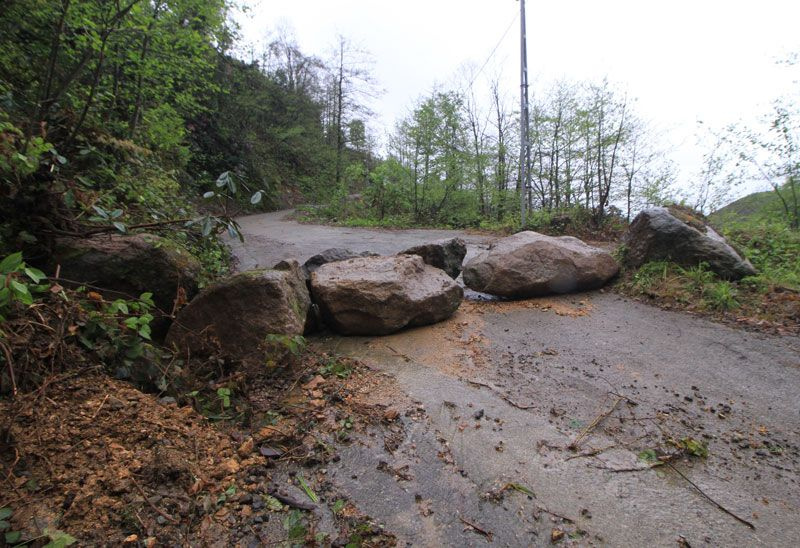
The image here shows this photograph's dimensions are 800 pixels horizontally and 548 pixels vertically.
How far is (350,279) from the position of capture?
3846 mm

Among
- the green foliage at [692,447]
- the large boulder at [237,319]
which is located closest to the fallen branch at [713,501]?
the green foliage at [692,447]

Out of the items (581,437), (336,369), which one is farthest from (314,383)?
(581,437)

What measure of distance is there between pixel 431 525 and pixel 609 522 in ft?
2.68

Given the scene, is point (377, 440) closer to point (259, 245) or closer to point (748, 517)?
point (748, 517)

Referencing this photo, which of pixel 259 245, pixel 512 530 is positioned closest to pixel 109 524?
pixel 512 530

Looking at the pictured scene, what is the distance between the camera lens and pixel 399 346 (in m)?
3.62

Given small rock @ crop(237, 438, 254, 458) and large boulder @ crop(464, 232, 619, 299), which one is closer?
small rock @ crop(237, 438, 254, 458)

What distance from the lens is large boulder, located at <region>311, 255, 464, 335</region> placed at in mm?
3746

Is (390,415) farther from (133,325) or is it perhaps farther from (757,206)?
(757,206)

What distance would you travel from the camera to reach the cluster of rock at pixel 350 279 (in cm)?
298

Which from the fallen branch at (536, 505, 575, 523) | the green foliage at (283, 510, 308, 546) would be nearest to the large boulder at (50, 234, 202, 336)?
the green foliage at (283, 510, 308, 546)

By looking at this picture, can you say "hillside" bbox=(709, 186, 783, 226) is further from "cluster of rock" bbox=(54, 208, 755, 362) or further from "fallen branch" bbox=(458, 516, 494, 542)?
"fallen branch" bbox=(458, 516, 494, 542)

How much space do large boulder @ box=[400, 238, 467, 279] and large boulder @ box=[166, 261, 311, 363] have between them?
7.18ft

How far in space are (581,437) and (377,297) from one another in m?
2.10
